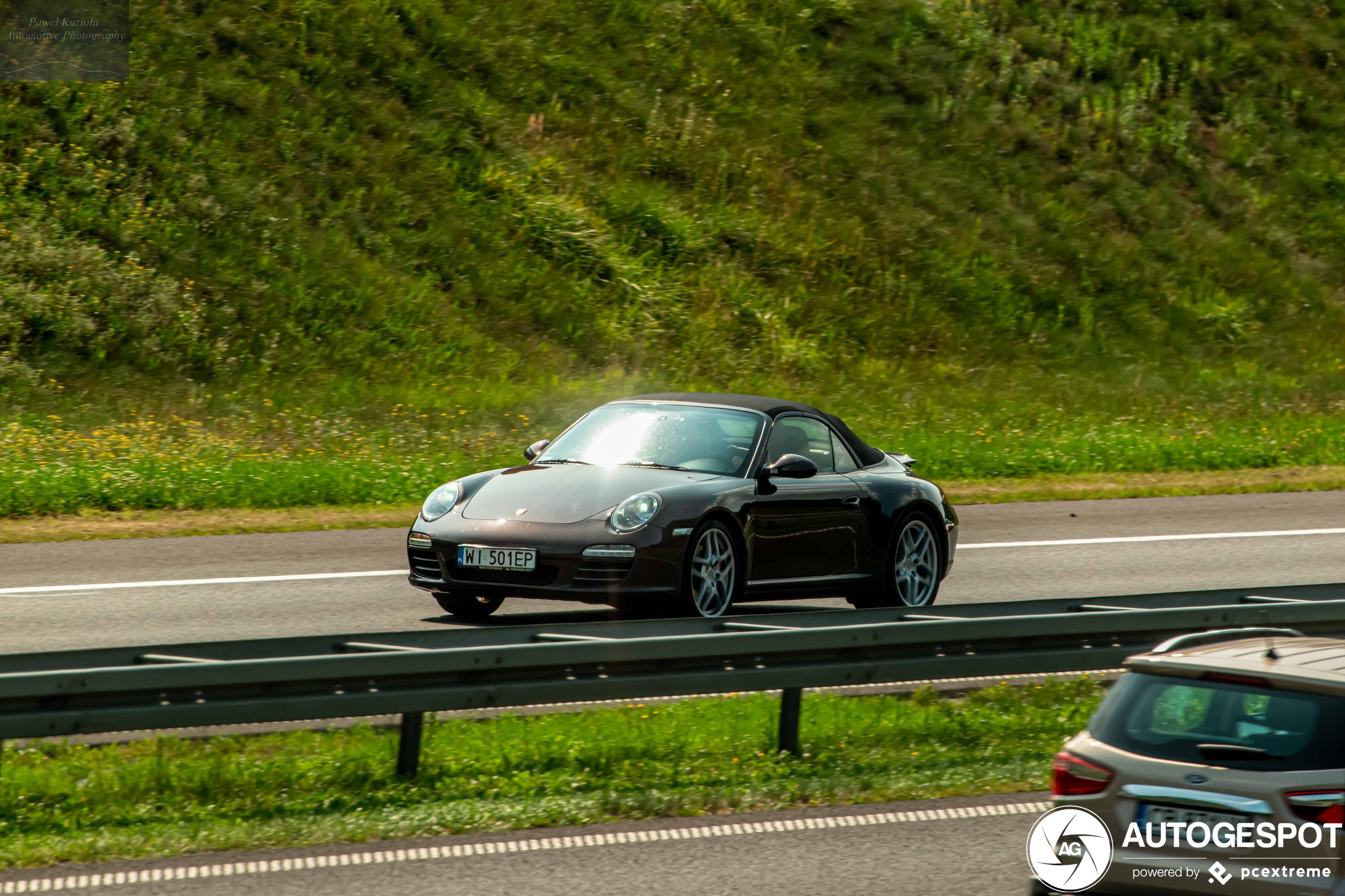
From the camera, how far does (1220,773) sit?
15.0ft

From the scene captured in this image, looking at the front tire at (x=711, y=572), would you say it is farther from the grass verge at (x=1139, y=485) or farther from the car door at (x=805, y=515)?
the grass verge at (x=1139, y=485)

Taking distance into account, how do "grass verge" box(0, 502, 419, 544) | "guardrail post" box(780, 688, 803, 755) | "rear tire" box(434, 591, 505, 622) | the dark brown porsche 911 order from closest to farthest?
1. "guardrail post" box(780, 688, 803, 755)
2. the dark brown porsche 911
3. "rear tire" box(434, 591, 505, 622)
4. "grass verge" box(0, 502, 419, 544)

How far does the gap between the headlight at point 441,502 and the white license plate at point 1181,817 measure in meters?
6.58

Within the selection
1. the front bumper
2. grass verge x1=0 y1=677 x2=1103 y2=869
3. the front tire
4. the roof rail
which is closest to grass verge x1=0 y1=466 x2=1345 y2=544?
the front bumper

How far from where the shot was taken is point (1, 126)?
85.8 ft

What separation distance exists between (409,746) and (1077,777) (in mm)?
3289

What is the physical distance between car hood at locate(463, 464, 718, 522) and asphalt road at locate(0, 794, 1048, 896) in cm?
372

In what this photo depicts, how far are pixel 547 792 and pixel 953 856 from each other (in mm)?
1805

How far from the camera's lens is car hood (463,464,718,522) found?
10320mm

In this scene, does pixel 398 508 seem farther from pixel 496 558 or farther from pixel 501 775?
pixel 501 775

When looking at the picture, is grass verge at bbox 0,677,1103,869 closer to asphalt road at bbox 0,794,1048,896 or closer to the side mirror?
asphalt road at bbox 0,794,1048,896

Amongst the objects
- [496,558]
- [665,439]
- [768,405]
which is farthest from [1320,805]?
[768,405]

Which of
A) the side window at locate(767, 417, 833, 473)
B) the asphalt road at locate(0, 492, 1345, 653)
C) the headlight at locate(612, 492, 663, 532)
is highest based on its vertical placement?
the side window at locate(767, 417, 833, 473)

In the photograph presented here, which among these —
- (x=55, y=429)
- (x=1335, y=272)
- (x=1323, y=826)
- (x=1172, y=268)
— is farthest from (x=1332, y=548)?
(x=1335, y=272)
